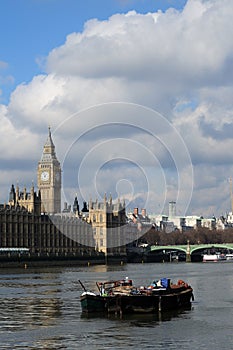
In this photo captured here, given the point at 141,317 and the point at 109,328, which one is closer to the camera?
the point at 109,328

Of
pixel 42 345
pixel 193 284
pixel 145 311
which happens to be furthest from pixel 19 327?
pixel 193 284

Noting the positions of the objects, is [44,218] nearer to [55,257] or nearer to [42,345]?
[55,257]

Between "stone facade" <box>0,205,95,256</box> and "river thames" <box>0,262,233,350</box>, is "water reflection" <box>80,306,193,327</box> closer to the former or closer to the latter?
"river thames" <box>0,262,233,350</box>

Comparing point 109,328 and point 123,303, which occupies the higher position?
point 123,303

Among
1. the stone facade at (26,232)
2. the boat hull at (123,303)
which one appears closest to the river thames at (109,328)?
the boat hull at (123,303)

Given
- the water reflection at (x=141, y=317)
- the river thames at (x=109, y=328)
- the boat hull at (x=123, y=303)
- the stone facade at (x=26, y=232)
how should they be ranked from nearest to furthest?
Answer: the river thames at (x=109, y=328)
the water reflection at (x=141, y=317)
the boat hull at (x=123, y=303)
the stone facade at (x=26, y=232)

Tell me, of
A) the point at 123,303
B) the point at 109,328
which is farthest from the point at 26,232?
the point at 109,328

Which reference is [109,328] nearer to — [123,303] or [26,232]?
[123,303]

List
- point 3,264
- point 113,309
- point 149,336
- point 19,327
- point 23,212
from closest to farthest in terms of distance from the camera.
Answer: point 149,336, point 19,327, point 113,309, point 3,264, point 23,212

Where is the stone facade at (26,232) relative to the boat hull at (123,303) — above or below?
above

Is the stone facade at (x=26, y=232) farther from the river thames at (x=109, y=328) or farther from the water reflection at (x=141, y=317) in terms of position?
the water reflection at (x=141, y=317)

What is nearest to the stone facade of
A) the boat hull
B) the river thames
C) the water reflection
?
the river thames

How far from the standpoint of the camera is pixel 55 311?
54688mm

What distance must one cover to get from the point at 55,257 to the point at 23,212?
1991 cm
